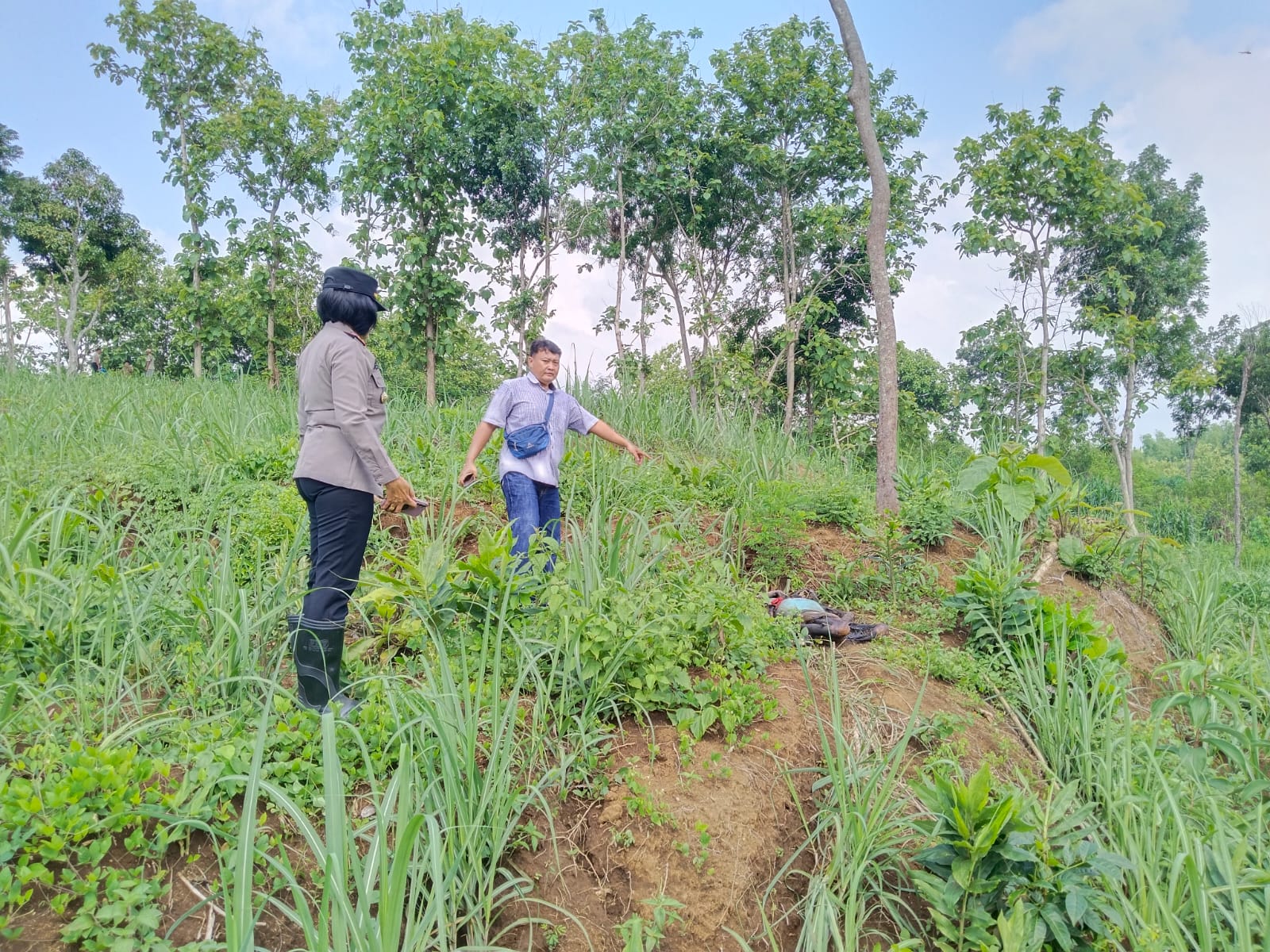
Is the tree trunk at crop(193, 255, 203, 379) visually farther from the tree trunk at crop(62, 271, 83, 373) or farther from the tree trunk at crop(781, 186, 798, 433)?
the tree trunk at crop(62, 271, 83, 373)

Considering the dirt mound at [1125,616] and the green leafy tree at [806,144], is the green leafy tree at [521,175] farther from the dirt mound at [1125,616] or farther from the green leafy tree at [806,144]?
the dirt mound at [1125,616]

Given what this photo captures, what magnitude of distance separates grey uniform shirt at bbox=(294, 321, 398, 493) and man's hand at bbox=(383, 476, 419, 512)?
35 mm

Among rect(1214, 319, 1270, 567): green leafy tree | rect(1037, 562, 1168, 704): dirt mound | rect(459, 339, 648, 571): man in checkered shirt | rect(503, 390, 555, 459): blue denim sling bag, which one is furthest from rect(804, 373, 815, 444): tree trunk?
rect(1214, 319, 1270, 567): green leafy tree

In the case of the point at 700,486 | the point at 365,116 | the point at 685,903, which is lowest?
the point at 685,903

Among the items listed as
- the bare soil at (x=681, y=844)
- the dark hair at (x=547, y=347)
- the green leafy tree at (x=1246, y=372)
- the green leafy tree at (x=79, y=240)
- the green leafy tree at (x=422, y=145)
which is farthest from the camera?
the green leafy tree at (x=79, y=240)

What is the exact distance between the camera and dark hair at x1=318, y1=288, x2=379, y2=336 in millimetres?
2779

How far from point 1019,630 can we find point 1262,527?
22989 millimetres

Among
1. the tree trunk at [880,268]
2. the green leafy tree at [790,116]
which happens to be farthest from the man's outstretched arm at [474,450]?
the green leafy tree at [790,116]

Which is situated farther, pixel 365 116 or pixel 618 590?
pixel 365 116

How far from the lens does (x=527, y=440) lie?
13.1ft

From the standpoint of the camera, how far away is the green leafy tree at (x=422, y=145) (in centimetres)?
793

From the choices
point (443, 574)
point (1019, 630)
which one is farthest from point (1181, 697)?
point (443, 574)

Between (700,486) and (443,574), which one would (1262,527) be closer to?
(700,486)

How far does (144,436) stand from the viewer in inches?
202
